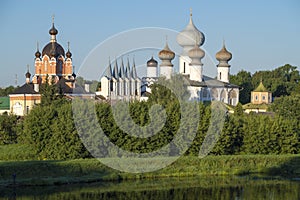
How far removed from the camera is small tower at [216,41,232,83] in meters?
53.1

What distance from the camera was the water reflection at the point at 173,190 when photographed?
2325 cm

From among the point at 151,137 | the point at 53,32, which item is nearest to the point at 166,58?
the point at 53,32

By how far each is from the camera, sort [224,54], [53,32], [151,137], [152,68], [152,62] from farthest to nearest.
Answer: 1. [53,32]
2. [224,54]
3. [152,62]
4. [152,68]
5. [151,137]

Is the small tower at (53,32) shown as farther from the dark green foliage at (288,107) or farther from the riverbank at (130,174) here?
the riverbank at (130,174)

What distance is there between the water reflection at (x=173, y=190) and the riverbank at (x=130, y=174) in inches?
28.3

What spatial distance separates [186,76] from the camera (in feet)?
163

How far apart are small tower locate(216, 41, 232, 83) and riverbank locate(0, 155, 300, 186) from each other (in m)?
23.6

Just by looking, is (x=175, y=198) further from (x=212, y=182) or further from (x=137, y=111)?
(x=137, y=111)

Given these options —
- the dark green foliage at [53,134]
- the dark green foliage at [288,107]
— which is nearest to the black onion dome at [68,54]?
the dark green foliage at [288,107]

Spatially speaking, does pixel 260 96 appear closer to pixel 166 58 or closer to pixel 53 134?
pixel 166 58

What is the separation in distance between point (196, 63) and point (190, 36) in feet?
8.78

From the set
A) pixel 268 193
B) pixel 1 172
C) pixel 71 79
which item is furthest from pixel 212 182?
pixel 71 79

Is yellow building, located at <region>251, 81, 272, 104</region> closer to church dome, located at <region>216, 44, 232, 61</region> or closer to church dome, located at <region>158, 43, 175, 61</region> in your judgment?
church dome, located at <region>216, 44, 232, 61</region>

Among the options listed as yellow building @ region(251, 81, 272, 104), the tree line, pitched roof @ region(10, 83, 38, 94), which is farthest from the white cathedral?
the tree line
